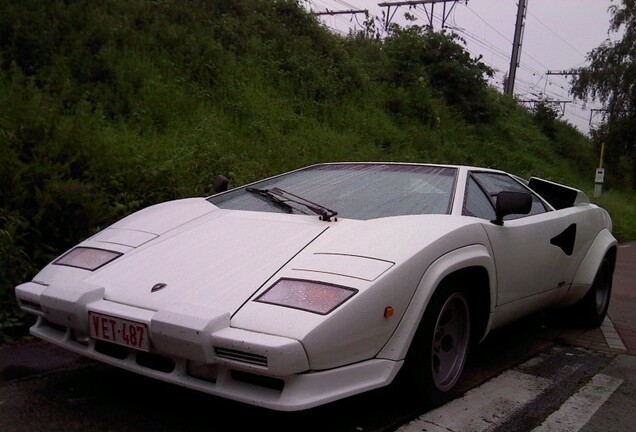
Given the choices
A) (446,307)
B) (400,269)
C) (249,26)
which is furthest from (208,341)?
(249,26)

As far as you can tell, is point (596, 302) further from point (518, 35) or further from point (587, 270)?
point (518, 35)

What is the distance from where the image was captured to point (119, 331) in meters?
2.51

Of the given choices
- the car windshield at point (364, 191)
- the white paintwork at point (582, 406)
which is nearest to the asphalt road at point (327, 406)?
the white paintwork at point (582, 406)

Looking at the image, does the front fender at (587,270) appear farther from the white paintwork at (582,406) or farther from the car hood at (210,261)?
the car hood at (210,261)

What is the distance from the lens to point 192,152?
282 inches

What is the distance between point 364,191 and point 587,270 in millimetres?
2176

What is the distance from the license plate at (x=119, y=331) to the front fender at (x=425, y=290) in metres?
1.01

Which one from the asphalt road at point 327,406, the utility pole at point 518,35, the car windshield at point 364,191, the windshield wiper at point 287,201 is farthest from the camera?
the utility pole at point 518,35

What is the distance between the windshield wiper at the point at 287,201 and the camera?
3158mm

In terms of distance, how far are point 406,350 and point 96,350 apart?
1402 millimetres

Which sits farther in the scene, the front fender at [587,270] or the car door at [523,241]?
the front fender at [587,270]

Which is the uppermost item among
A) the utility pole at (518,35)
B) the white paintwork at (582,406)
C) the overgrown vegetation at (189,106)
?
the utility pole at (518,35)

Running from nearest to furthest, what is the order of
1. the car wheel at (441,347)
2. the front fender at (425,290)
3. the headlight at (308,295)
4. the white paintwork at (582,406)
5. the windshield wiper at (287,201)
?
the headlight at (308,295), the front fender at (425,290), the car wheel at (441,347), the white paintwork at (582,406), the windshield wiper at (287,201)

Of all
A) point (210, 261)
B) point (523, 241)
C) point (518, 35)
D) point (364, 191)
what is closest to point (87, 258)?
point (210, 261)
